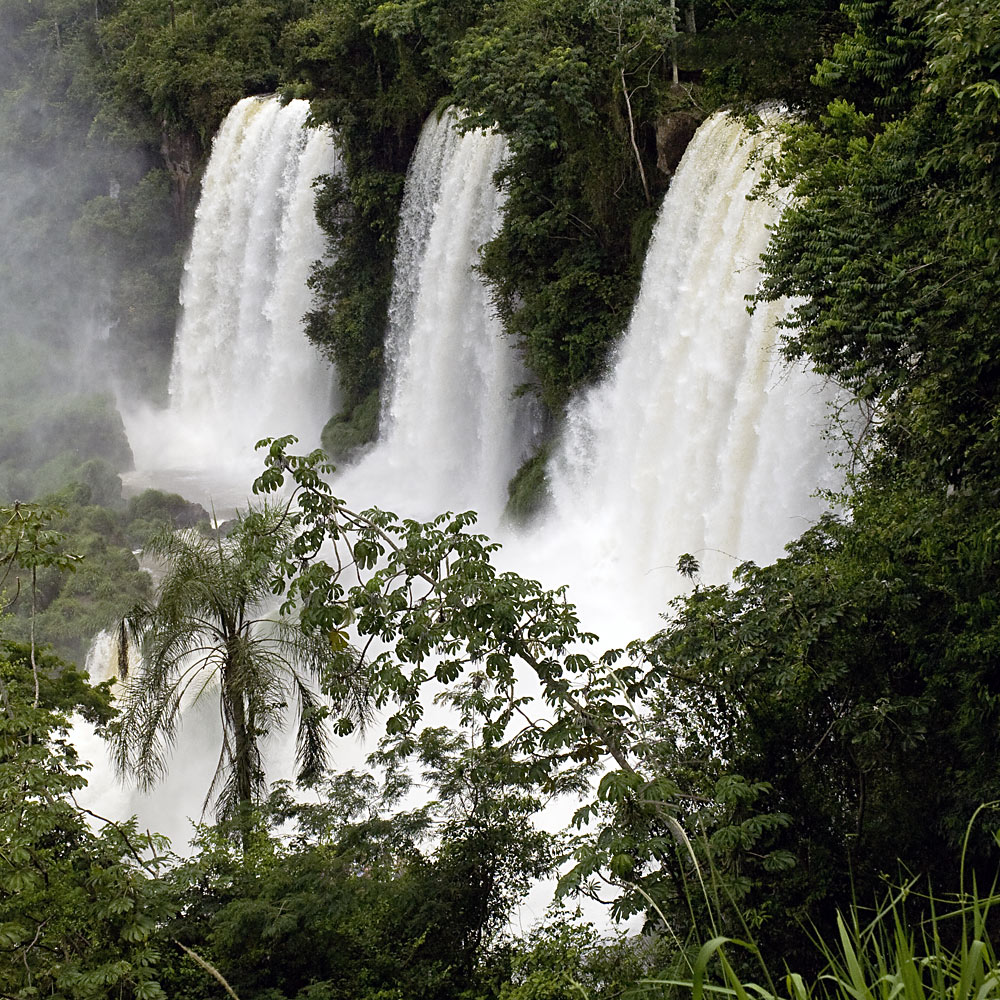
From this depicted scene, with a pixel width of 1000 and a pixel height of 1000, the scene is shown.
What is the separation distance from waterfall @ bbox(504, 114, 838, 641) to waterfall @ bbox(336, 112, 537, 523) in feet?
10.0

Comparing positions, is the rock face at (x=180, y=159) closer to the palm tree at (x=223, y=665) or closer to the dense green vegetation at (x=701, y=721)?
the dense green vegetation at (x=701, y=721)

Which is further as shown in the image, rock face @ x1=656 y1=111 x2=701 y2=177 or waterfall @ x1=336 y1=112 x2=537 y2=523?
waterfall @ x1=336 y1=112 x2=537 y2=523

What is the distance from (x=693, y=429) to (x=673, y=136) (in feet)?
14.8

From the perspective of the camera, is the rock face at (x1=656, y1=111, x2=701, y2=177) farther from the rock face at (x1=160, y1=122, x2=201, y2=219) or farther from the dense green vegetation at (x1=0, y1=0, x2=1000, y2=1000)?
the rock face at (x1=160, y1=122, x2=201, y2=219)

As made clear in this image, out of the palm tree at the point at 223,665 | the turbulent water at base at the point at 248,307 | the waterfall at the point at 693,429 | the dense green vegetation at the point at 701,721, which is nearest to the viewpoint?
the dense green vegetation at the point at 701,721

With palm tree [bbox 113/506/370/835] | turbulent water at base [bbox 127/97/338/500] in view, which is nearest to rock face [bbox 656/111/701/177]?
palm tree [bbox 113/506/370/835]

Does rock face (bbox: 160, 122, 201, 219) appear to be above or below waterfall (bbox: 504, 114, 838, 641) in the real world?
above

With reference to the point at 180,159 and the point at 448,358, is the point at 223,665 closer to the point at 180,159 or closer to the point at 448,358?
the point at 448,358

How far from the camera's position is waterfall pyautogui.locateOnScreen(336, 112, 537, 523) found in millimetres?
18688

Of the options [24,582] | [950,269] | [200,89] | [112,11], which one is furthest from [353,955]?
[112,11]

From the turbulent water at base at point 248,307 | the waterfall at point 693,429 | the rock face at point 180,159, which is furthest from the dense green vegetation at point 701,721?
the rock face at point 180,159

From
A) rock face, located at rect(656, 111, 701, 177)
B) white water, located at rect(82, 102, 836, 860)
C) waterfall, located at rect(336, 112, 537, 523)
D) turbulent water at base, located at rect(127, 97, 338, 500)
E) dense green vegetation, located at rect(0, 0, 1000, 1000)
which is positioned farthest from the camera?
turbulent water at base, located at rect(127, 97, 338, 500)

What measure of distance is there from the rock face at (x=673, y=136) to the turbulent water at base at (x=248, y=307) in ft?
35.2

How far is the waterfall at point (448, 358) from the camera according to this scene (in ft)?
61.3
